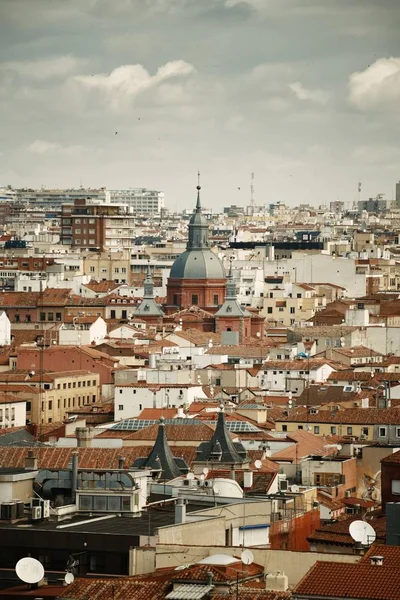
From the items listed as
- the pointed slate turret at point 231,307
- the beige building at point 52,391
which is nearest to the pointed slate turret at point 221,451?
the beige building at point 52,391

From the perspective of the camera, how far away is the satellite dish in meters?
32.1

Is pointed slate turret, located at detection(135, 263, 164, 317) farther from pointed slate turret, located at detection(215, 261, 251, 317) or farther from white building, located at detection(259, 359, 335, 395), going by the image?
white building, located at detection(259, 359, 335, 395)

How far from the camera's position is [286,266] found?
527 feet

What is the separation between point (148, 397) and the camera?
82.4 m

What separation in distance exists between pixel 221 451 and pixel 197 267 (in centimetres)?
8587

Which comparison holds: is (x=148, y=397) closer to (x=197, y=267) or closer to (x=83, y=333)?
(x=83, y=333)

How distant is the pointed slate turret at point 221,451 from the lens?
171 feet

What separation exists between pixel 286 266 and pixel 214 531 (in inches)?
4870

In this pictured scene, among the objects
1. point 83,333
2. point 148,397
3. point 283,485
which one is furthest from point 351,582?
point 83,333

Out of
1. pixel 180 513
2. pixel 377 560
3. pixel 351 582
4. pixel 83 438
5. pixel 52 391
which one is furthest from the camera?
pixel 52 391

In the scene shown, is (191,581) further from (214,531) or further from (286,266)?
(286,266)

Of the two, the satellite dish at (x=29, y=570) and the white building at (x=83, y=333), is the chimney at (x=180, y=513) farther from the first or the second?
the white building at (x=83, y=333)

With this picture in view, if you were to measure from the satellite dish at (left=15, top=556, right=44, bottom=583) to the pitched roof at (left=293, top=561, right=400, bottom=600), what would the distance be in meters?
4.11

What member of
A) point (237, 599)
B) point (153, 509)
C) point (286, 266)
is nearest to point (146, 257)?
point (286, 266)
